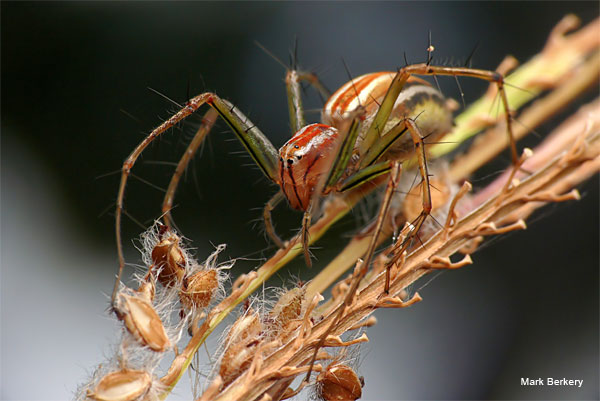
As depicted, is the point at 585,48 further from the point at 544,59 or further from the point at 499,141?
the point at 499,141

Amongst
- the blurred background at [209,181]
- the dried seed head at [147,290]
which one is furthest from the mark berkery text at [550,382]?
the dried seed head at [147,290]

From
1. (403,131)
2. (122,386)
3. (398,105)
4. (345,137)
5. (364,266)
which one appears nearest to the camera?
(122,386)

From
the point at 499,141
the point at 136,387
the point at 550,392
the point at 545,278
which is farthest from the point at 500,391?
the point at 136,387

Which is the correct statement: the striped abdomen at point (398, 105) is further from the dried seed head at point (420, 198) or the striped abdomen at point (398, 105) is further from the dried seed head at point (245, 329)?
the dried seed head at point (245, 329)

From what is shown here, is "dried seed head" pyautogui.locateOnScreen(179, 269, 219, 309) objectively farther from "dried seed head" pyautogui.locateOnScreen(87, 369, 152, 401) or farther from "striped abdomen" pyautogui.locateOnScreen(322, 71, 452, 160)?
"striped abdomen" pyautogui.locateOnScreen(322, 71, 452, 160)

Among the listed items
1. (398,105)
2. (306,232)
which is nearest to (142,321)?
(306,232)

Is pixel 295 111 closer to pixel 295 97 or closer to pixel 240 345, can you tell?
pixel 295 97

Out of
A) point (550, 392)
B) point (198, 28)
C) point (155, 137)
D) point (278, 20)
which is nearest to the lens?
point (155, 137)
